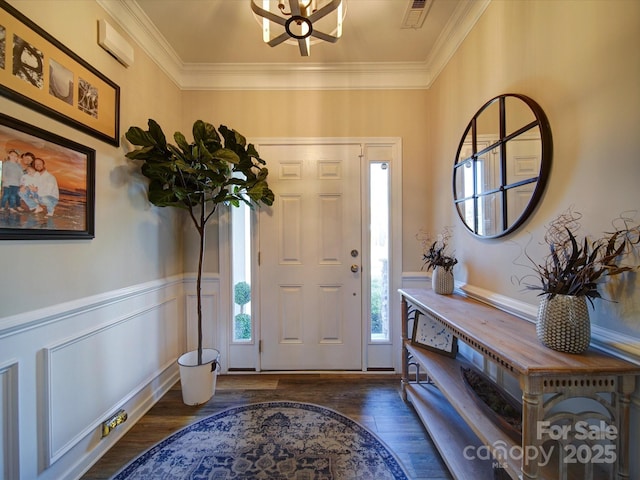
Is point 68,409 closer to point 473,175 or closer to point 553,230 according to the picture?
point 553,230

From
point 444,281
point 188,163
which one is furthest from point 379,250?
point 188,163

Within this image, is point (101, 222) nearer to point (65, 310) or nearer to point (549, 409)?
point (65, 310)

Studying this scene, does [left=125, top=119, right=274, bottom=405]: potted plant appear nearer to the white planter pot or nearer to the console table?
the white planter pot

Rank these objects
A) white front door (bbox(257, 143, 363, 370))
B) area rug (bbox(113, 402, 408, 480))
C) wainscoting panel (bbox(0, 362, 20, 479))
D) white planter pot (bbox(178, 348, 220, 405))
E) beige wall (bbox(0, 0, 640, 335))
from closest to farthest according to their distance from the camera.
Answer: beige wall (bbox(0, 0, 640, 335))
wainscoting panel (bbox(0, 362, 20, 479))
area rug (bbox(113, 402, 408, 480))
white planter pot (bbox(178, 348, 220, 405))
white front door (bbox(257, 143, 363, 370))

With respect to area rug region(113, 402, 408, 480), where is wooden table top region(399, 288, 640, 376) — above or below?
above

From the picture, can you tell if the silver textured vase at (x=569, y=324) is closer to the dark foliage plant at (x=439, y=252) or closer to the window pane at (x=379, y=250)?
the dark foliage plant at (x=439, y=252)

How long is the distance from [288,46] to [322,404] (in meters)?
2.83

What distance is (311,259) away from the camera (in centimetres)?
242

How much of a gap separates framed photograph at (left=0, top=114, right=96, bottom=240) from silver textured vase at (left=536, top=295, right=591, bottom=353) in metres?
2.14

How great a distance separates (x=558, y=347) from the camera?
0.89 m

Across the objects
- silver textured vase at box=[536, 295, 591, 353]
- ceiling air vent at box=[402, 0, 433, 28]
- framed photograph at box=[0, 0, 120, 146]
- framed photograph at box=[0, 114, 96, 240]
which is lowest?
silver textured vase at box=[536, 295, 591, 353]

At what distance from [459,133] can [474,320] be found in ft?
4.45

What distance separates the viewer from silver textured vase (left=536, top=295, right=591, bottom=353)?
871mm

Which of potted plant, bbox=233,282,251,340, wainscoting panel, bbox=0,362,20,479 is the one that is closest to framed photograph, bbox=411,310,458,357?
potted plant, bbox=233,282,251,340
